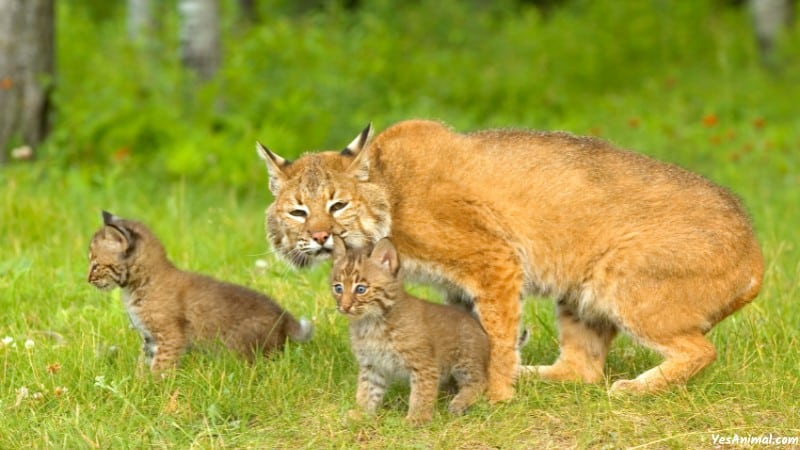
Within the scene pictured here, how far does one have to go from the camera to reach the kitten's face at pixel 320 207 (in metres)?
6.50

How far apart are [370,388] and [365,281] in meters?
0.55

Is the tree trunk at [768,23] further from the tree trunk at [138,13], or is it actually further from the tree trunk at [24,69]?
the tree trunk at [24,69]

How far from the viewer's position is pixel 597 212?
6.82 m

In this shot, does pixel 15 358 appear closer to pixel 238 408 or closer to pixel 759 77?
pixel 238 408

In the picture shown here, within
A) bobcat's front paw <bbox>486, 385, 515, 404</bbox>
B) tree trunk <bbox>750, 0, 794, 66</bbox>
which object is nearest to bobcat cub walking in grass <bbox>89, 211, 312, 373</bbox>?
bobcat's front paw <bbox>486, 385, 515, 404</bbox>

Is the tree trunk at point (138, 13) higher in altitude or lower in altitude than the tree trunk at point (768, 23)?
lower

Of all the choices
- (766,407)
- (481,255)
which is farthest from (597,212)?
(766,407)

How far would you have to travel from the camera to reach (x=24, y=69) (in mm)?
11367

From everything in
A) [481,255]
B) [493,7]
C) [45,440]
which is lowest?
[493,7]

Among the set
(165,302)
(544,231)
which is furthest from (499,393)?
(165,302)

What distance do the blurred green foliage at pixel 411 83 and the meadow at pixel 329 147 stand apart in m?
0.04

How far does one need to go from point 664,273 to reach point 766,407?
850mm

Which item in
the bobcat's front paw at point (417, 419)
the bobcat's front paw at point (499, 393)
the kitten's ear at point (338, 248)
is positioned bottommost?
the bobcat's front paw at point (499, 393)

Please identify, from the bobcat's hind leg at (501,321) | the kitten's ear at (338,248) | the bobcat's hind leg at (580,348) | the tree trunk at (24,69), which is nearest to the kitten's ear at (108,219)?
the kitten's ear at (338,248)
